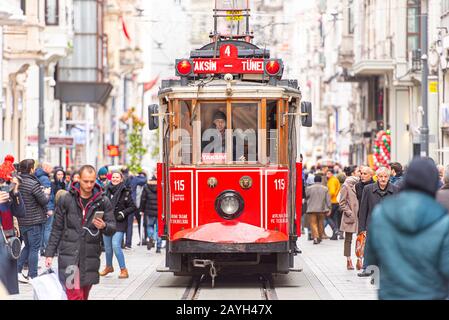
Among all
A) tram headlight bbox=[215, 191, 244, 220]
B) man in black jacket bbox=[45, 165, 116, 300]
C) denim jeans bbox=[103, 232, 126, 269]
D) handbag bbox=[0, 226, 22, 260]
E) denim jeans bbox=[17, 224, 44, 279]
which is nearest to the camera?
man in black jacket bbox=[45, 165, 116, 300]

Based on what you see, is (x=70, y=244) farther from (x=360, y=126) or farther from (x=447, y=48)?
(x=360, y=126)

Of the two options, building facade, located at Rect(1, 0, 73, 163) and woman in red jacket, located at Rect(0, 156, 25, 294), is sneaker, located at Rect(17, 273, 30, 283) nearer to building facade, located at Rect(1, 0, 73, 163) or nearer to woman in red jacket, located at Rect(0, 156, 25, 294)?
woman in red jacket, located at Rect(0, 156, 25, 294)

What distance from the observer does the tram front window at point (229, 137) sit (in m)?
19.5

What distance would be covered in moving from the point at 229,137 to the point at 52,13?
3610 cm

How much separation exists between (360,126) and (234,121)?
Result: 49288 mm

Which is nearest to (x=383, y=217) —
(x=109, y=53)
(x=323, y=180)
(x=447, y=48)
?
(x=323, y=180)

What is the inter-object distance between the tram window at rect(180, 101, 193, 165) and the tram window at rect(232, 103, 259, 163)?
61cm

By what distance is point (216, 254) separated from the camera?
19.7 meters

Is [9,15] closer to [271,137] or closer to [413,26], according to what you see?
[271,137]

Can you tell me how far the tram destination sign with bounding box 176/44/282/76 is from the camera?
20.2m

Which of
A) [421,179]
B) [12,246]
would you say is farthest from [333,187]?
[421,179]

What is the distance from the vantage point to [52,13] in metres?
54.6

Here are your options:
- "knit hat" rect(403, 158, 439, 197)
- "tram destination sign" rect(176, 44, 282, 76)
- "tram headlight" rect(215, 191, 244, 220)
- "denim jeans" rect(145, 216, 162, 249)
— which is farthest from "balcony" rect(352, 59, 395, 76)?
"knit hat" rect(403, 158, 439, 197)

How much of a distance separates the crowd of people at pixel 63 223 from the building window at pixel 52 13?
2695cm
